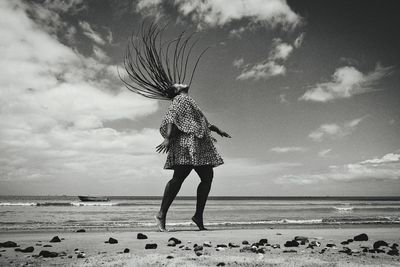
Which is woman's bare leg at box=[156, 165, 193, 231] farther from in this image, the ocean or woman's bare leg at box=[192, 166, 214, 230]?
the ocean

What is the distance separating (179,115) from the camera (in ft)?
15.9

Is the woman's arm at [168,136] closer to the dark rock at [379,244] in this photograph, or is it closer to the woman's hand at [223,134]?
the woman's hand at [223,134]

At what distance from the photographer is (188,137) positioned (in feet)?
15.6

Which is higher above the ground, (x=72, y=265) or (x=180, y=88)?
(x=180, y=88)

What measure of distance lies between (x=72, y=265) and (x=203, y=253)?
39.9 inches

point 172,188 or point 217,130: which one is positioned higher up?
point 217,130

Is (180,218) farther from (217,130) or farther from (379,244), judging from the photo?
(379,244)

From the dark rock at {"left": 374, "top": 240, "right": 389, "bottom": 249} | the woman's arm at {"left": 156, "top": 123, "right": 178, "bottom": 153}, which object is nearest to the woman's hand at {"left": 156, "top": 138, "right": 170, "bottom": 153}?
the woman's arm at {"left": 156, "top": 123, "right": 178, "bottom": 153}

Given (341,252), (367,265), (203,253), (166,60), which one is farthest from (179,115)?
(367,265)

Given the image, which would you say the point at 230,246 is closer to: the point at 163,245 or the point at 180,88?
the point at 163,245

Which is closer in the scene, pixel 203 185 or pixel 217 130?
pixel 203 185

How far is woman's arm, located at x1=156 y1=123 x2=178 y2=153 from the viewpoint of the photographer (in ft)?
15.2

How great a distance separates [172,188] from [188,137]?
715mm

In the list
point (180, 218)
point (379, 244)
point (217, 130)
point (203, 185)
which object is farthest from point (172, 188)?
point (180, 218)
